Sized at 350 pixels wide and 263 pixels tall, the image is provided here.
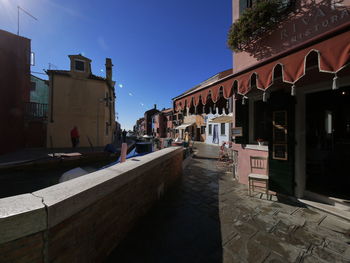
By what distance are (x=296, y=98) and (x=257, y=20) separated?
208cm

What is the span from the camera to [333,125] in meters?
5.61

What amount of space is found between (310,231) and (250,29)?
4.42 metres

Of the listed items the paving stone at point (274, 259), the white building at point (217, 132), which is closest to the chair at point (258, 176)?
the paving stone at point (274, 259)

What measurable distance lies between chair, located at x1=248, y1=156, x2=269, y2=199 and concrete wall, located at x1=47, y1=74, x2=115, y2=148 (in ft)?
46.6

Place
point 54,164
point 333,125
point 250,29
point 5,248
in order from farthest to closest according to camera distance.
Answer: point 54,164, point 333,125, point 250,29, point 5,248

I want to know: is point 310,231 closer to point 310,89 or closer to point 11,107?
point 310,89

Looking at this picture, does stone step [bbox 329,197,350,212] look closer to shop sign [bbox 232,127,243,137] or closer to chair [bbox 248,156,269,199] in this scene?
chair [bbox 248,156,269,199]

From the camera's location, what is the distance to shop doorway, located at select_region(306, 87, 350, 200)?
455 centimetres

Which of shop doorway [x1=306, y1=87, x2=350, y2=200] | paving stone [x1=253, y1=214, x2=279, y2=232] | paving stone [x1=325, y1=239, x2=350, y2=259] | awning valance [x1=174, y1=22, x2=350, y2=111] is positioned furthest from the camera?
shop doorway [x1=306, y1=87, x2=350, y2=200]

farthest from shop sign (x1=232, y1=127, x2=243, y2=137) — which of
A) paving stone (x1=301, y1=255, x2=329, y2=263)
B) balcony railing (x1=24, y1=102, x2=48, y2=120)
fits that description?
balcony railing (x1=24, y1=102, x2=48, y2=120)

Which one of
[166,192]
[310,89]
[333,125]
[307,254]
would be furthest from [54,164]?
[333,125]

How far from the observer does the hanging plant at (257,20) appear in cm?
344

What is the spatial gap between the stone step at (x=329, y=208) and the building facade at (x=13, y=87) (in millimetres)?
14707

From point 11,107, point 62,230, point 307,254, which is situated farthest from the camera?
point 11,107
